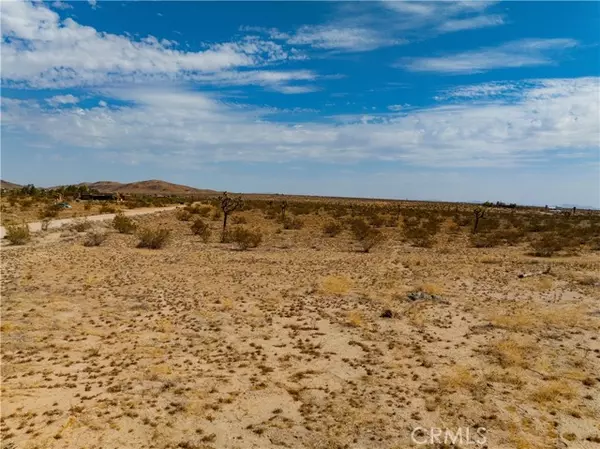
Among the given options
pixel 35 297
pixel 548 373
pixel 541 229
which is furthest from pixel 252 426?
pixel 541 229

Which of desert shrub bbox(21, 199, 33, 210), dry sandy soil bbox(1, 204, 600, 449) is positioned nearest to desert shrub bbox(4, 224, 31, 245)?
dry sandy soil bbox(1, 204, 600, 449)

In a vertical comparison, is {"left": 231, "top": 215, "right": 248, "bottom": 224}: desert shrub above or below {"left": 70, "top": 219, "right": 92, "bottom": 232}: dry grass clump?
above

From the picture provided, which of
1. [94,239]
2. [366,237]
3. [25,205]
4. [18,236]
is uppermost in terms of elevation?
[25,205]

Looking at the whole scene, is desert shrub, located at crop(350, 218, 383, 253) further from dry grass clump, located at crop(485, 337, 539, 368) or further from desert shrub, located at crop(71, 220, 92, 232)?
desert shrub, located at crop(71, 220, 92, 232)

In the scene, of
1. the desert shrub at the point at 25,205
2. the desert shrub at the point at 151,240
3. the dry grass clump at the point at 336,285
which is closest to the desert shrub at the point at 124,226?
the desert shrub at the point at 151,240

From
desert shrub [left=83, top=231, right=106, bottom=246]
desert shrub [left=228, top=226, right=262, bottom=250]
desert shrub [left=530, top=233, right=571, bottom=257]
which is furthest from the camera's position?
desert shrub [left=530, top=233, right=571, bottom=257]

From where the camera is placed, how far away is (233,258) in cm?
2623

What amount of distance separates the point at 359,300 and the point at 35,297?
37.4 feet

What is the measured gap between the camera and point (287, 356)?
12.0m

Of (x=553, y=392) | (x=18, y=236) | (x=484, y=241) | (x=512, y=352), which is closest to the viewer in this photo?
(x=553, y=392)

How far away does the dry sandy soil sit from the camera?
28.3ft

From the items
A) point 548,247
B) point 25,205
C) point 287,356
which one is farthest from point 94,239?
point 548,247

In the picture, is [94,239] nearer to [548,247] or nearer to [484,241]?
[484,241]

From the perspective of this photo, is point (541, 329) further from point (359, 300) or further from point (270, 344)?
point (270, 344)
